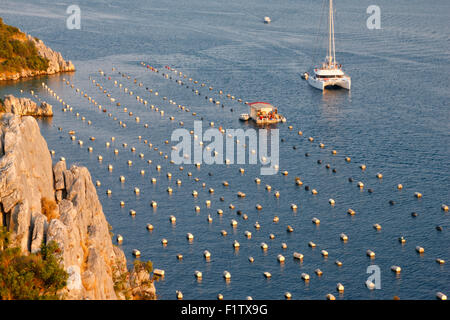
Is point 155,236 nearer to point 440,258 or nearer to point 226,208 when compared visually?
point 226,208

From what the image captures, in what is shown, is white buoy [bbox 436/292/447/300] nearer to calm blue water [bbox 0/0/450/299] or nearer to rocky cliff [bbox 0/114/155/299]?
calm blue water [bbox 0/0/450/299]

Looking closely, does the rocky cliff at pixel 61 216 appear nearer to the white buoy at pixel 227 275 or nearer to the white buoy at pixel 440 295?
the white buoy at pixel 227 275

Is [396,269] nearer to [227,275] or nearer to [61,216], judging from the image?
[227,275]

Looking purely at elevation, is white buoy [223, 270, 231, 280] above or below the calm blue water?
below

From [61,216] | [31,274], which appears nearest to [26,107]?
[61,216]

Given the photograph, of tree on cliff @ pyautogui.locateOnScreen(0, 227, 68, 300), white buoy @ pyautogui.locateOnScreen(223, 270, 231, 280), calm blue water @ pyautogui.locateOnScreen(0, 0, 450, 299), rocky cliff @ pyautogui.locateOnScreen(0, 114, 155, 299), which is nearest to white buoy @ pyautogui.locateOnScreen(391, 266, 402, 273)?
calm blue water @ pyautogui.locateOnScreen(0, 0, 450, 299)

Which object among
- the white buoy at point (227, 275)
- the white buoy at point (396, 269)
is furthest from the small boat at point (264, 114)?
the white buoy at point (227, 275)

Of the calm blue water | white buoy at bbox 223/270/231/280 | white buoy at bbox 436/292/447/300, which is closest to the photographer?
white buoy at bbox 436/292/447/300
